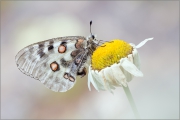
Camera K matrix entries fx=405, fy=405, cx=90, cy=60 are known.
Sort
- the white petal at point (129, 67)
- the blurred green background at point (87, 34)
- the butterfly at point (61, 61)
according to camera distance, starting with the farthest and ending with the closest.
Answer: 1. the blurred green background at point (87, 34)
2. the butterfly at point (61, 61)
3. the white petal at point (129, 67)

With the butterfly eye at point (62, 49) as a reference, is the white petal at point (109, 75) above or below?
below

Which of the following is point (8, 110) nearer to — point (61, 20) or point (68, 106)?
point (68, 106)

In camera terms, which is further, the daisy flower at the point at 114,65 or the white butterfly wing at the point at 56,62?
the white butterfly wing at the point at 56,62

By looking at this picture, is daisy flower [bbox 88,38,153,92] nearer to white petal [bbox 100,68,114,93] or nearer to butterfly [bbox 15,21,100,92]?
white petal [bbox 100,68,114,93]

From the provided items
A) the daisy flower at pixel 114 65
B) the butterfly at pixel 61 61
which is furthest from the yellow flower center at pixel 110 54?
the butterfly at pixel 61 61

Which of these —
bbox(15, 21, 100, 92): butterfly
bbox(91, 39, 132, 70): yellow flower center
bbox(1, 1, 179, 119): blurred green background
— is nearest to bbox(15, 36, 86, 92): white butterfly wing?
bbox(15, 21, 100, 92): butterfly

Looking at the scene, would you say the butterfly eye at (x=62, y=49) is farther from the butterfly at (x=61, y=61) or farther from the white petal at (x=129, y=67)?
the white petal at (x=129, y=67)
